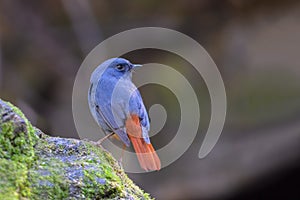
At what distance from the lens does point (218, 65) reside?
826 centimetres

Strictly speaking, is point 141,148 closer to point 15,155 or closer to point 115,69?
point 115,69

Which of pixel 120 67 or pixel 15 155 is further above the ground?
pixel 120 67

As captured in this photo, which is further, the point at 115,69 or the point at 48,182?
the point at 115,69

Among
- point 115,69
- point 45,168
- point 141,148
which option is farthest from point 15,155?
point 115,69

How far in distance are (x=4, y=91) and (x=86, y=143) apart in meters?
6.03

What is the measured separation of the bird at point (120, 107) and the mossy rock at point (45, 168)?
819 mm

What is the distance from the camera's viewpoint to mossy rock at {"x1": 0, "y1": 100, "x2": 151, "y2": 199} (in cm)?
192

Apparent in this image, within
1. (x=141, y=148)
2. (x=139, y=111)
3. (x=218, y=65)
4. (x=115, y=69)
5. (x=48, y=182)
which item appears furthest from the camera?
(x=218, y=65)

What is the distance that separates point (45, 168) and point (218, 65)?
639 cm

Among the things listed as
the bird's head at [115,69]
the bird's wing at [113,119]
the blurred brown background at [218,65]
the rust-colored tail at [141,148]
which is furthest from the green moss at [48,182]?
the blurred brown background at [218,65]

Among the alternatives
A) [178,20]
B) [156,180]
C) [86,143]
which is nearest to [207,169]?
[156,180]

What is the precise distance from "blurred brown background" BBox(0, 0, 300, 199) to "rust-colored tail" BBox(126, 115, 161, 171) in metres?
3.98

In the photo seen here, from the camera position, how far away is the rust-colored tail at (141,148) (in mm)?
3094

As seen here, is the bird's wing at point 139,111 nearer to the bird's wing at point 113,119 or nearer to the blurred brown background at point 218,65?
Result: the bird's wing at point 113,119
